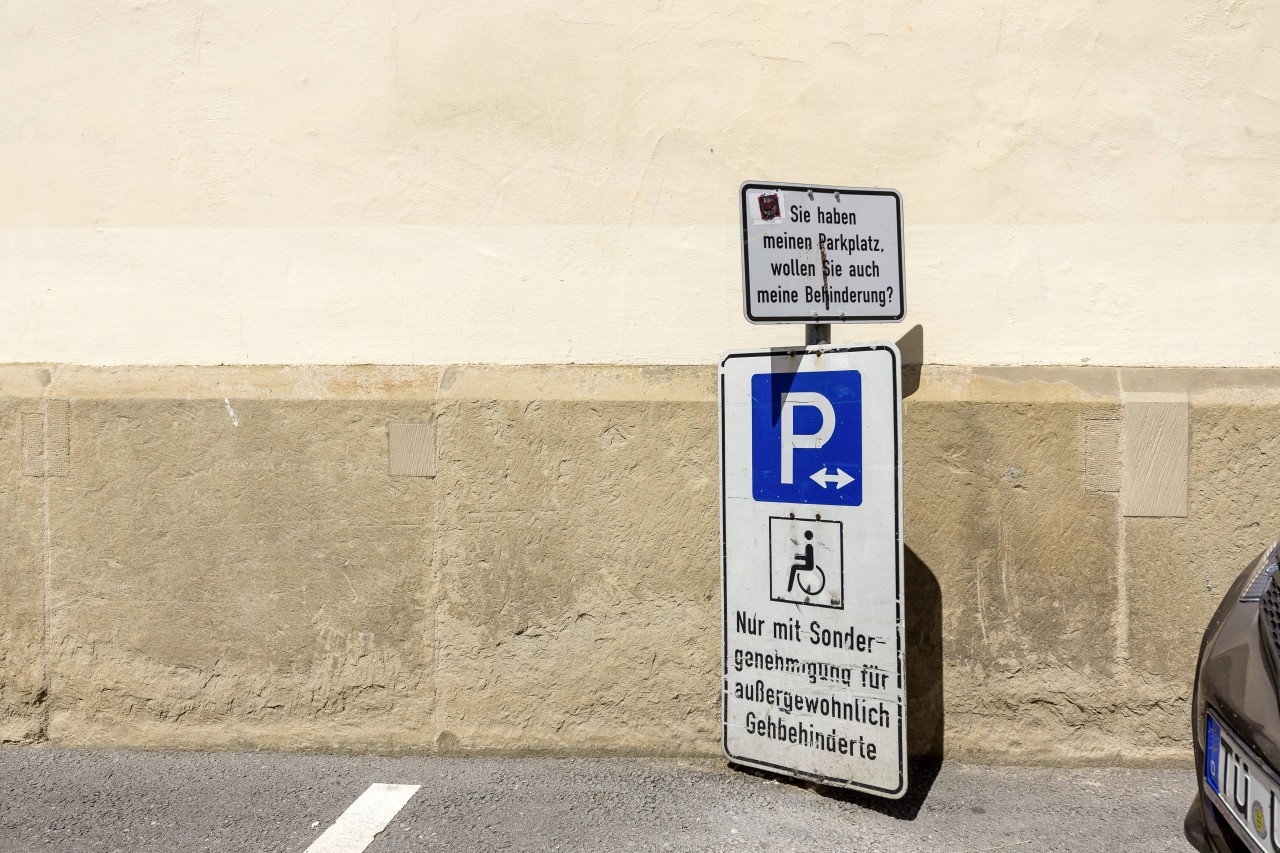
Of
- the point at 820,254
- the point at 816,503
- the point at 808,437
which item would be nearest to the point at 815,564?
the point at 816,503

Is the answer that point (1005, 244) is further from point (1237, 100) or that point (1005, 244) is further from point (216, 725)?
point (216, 725)

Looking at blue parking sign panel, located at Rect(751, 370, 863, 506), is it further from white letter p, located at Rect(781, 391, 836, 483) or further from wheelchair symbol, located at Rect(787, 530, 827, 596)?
wheelchair symbol, located at Rect(787, 530, 827, 596)

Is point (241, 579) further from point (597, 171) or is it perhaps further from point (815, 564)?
point (815, 564)

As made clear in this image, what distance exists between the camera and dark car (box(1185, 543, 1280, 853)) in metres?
2.21

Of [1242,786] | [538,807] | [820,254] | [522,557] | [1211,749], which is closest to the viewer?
[1242,786]

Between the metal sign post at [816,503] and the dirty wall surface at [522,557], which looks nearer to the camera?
the metal sign post at [816,503]

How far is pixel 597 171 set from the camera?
401 centimetres

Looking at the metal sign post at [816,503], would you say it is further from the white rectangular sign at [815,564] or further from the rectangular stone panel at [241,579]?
the rectangular stone panel at [241,579]

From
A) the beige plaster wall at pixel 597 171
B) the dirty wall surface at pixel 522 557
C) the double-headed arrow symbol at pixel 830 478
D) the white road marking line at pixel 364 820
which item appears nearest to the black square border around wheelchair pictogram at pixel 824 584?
the double-headed arrow symbol at pixel 830 478

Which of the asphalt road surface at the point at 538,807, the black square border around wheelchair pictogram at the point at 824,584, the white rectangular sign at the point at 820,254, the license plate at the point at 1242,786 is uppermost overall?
the white rectangular sign at the point at 820,254

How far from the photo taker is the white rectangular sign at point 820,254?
3.34 meters

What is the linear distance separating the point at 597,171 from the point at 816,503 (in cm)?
164

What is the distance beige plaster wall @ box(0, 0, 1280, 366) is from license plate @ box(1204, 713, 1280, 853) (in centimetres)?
183

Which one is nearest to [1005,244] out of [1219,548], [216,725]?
[1219,548]
